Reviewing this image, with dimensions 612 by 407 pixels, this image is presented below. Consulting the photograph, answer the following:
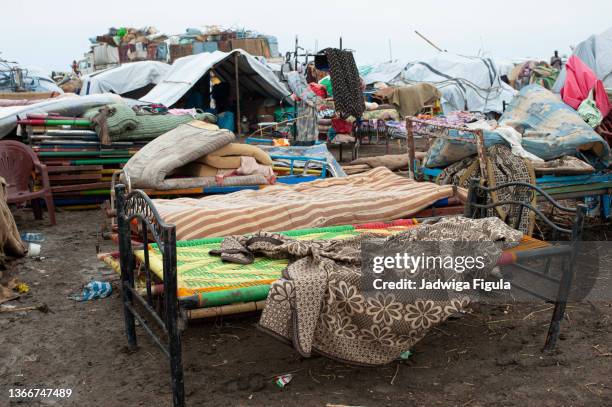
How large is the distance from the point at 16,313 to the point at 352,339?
276 cm

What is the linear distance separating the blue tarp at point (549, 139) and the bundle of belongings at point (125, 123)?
12.7 ft

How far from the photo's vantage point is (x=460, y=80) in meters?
21.5

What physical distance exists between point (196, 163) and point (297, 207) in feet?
7.13

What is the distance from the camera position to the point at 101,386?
3.49 metres

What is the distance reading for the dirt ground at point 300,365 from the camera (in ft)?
11.0

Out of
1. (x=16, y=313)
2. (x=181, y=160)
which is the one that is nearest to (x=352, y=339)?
(x=16, y=313)


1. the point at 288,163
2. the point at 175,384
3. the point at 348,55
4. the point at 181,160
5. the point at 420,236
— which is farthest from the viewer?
the point at 348,55

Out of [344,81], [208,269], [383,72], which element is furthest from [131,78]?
[208,269]

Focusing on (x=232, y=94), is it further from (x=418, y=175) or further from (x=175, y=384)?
(x=175, y=384)

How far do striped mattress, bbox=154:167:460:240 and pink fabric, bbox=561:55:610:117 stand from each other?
2.60 metres

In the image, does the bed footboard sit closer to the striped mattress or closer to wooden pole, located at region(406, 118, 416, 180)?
the striped mattress

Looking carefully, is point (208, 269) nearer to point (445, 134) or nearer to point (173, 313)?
point (173, 313)

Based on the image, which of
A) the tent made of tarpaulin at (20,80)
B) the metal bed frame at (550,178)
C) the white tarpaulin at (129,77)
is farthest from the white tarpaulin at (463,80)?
the metal bed frame at (550,178)

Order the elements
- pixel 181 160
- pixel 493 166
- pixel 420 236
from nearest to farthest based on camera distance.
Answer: pixel 420 236 → pixel 493 166 → pixel 181 160
